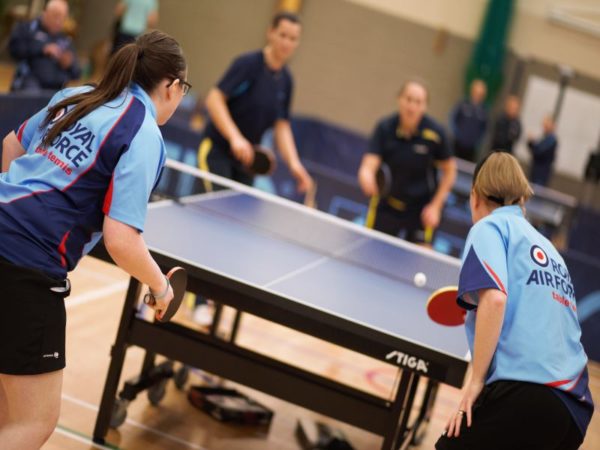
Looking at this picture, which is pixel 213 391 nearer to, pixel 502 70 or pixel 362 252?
pixel 362 252

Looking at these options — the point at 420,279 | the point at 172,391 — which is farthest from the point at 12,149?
the point at 172,391

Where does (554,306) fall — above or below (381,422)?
above

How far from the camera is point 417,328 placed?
3648 millimetres

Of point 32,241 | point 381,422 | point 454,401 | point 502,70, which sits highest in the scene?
point 502,70

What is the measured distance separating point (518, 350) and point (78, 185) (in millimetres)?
1381

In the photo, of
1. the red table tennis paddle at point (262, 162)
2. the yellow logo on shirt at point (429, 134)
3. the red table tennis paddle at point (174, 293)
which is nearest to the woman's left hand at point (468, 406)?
the red table tennis paddle at point (174, 293)

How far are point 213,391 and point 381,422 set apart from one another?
1264mm

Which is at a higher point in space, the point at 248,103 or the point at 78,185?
the point at 248,103

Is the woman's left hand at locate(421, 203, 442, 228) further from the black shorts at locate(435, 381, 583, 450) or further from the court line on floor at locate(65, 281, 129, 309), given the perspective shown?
the black shorts at locate(435, 381, 583, 450)

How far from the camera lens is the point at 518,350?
2.88m

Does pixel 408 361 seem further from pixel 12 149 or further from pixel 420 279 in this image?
pixel 12 149

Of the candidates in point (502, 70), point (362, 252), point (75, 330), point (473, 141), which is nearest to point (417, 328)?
point (362, 252)

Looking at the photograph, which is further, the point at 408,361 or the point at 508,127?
the point at 508,127

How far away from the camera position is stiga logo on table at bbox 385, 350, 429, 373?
3385 millimetres
